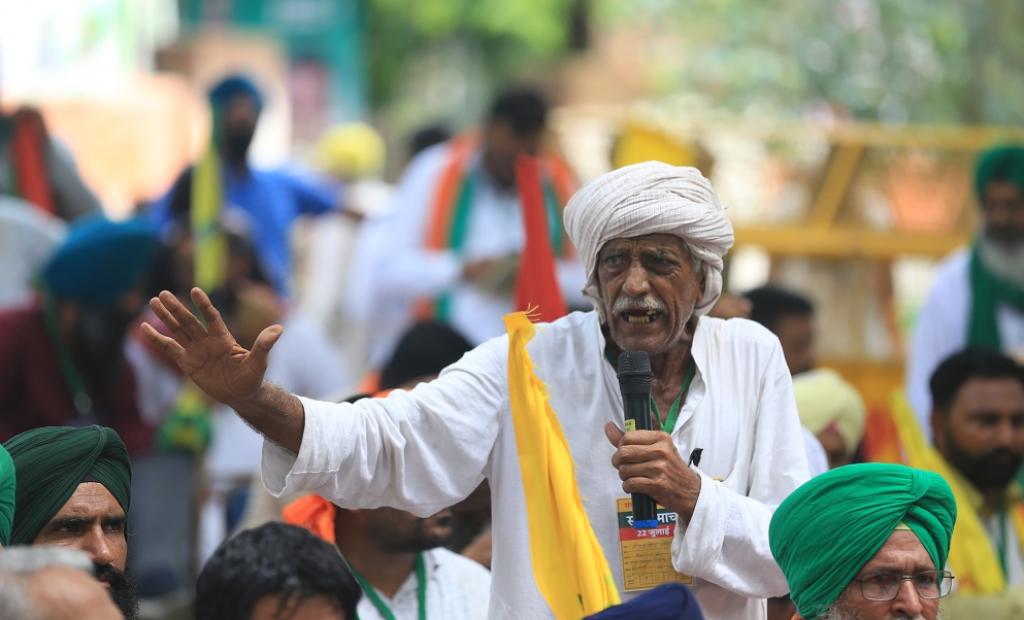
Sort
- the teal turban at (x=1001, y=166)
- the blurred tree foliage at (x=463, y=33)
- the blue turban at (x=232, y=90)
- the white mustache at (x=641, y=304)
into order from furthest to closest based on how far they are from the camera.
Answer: the blurred tree foliage at (x=463, y=33)
the blue turban at (x=232, y=90)
the teal turban at (x=1001, y=166)
the white mustache at (x=641, y=304)

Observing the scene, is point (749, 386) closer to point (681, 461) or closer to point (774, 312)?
point (681, 461)

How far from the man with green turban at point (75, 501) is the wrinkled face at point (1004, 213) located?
5.36m

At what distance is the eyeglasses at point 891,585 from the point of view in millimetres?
4457

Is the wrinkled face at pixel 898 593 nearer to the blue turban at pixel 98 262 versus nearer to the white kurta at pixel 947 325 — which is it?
the white kurta at pixel 947 325

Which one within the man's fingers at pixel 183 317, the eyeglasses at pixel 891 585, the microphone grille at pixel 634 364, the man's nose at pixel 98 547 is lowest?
the eyeglasses at pixel 891 585

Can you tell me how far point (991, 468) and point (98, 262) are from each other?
4196 mm

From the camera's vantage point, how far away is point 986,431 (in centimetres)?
680

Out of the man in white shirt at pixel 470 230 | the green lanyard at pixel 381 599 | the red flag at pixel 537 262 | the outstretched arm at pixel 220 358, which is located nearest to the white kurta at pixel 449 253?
the man in white shirt at pixel 470 230

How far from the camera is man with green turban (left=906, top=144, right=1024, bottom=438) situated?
9.02 meters

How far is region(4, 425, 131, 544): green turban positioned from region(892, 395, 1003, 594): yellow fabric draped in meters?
2.78

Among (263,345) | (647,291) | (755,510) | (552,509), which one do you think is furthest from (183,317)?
Result: (755,510)

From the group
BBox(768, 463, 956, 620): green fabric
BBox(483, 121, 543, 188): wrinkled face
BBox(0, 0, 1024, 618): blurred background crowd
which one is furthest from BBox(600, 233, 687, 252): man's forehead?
BBox(483, 121, 543, 188): wrinkled face

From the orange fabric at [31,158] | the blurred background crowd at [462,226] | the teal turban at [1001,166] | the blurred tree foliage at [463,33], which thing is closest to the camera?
the blurred background crowd at [462,226]

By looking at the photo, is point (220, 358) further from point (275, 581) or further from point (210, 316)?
point (275, 581)
